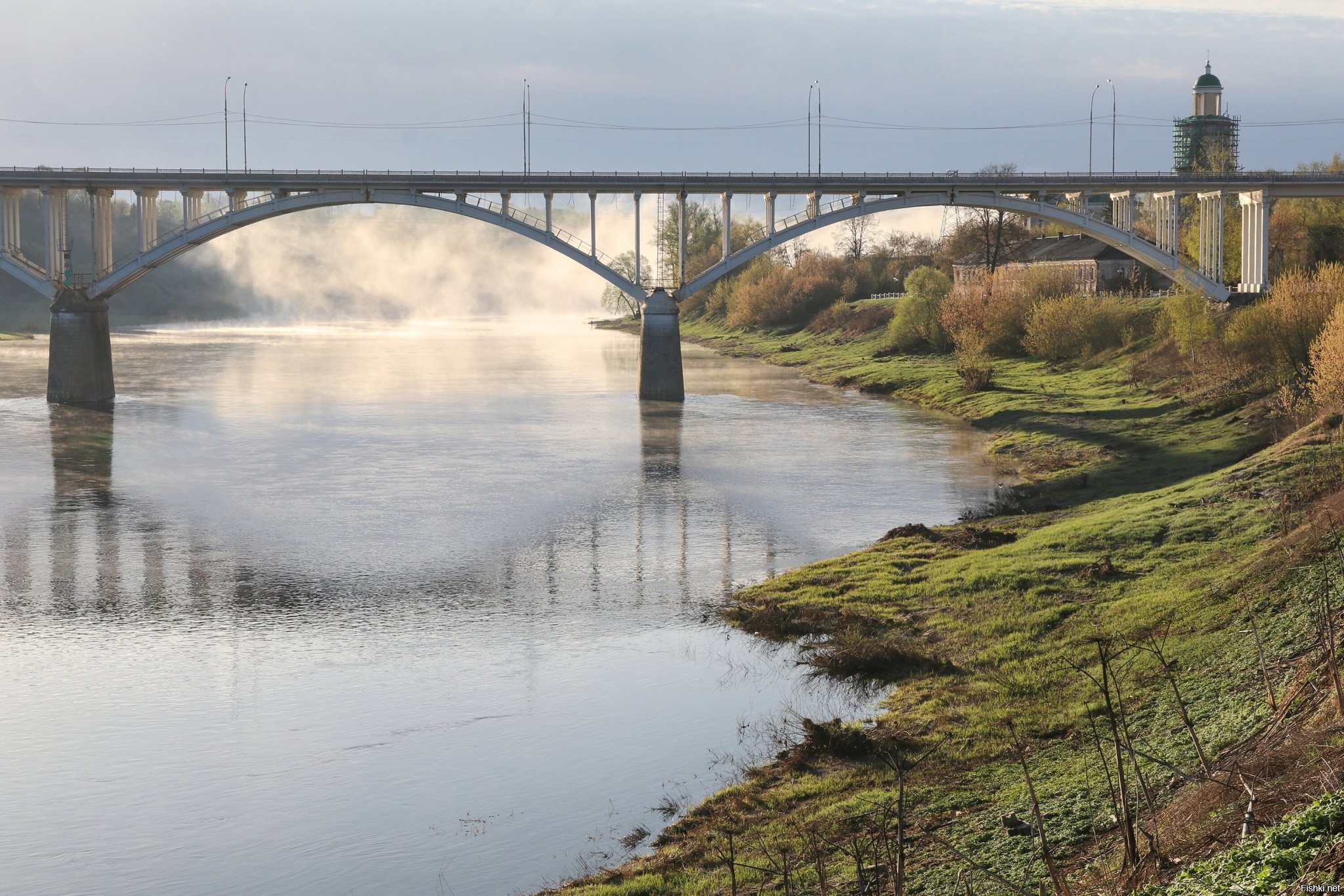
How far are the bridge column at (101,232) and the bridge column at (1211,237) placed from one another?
4666 cm

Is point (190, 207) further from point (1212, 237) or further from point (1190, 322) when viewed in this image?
point (1212, 237)

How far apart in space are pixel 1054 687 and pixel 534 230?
43449 mm

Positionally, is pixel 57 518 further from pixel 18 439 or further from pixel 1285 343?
pixel 1285 343

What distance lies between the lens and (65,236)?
59125 mm

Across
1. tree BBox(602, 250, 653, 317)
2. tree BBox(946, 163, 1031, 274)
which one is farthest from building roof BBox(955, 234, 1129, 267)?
tree BBox(602, 250, 653, 317)

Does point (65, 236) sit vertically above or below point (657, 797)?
above

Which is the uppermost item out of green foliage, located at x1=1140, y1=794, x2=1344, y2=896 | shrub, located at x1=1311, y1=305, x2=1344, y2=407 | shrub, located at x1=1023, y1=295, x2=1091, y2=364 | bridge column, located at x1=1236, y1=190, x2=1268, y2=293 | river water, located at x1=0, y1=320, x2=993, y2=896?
bridge column, located at x1=1236, y1=190, x2=1268, y2=293

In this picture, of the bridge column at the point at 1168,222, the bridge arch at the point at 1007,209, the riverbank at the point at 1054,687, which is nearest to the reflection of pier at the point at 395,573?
the riverbank at the point at 1054,687

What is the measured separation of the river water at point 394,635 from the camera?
12.4 meters

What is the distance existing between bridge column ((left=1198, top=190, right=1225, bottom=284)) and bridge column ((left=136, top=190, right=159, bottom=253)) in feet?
145

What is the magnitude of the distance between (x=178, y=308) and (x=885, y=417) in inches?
4540

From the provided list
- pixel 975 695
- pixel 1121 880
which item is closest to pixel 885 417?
pixel 975 695

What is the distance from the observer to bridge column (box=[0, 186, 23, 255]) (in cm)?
5769

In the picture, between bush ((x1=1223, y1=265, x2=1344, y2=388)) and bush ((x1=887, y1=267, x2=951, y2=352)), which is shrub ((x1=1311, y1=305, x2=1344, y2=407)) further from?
bush ((x1=887, y1=267, x2=951, y2=352))
